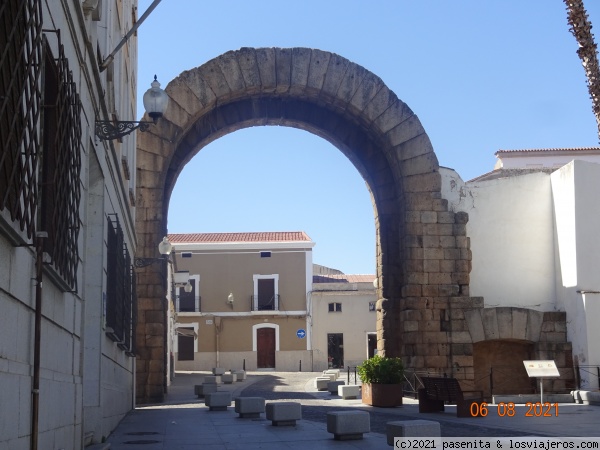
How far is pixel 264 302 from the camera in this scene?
4628cm

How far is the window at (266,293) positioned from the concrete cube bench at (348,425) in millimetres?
35553

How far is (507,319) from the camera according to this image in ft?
68.2

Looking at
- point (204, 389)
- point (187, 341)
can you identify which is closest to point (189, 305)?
point (187, 341)

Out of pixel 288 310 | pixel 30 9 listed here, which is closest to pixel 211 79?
pixel 30 9

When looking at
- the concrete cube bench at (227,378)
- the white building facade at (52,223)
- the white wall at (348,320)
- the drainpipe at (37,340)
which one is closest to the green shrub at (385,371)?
the white building facade at (52,223)

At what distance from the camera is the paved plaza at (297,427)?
408 inches

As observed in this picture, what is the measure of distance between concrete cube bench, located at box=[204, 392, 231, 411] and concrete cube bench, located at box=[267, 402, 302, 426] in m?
4.15

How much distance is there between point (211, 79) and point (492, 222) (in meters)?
7.88

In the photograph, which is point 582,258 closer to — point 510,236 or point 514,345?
point 510,236

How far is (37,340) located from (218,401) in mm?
11931

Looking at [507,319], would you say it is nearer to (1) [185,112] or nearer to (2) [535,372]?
(2) [535,372]

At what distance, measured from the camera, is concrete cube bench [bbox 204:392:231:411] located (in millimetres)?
16859

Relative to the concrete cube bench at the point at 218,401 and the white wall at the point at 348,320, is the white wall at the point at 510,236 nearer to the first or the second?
the concrete cube bench at the point at 218,401

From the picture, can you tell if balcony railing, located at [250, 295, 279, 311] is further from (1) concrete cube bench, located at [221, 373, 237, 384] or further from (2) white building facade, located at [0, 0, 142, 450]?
(2) white building facade, located at [0, 0, 142, 450]
